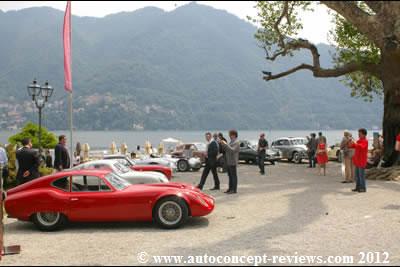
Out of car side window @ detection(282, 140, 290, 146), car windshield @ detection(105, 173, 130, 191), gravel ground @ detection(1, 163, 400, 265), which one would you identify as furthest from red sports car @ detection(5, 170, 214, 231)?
car side window @ detection(282, 140, 290, 146)

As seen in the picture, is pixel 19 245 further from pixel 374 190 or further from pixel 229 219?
pixel 374 190

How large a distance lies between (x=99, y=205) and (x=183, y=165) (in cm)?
1430

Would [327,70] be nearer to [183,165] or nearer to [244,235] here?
[183,165]

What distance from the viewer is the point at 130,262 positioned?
19.2 feet

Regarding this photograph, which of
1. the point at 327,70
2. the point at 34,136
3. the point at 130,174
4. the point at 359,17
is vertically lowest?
the point at 130,174

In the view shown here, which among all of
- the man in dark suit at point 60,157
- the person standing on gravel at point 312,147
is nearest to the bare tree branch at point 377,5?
the person standing on gravel at point 312,147

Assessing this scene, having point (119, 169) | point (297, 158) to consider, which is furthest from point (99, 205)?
point (297, 158)

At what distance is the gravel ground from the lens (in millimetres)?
6258

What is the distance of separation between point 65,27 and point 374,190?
551 inches

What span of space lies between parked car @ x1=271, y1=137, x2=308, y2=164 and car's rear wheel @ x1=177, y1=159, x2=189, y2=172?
847 centimetres

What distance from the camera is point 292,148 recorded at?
27.6 meters

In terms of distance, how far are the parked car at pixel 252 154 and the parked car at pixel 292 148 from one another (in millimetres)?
1074

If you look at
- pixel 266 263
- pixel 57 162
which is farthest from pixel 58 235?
pixel 57 162

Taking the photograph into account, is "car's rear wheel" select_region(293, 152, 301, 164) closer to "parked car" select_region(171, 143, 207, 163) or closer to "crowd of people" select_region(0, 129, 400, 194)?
"parked car" select_region(171, 143, 207, 163)
